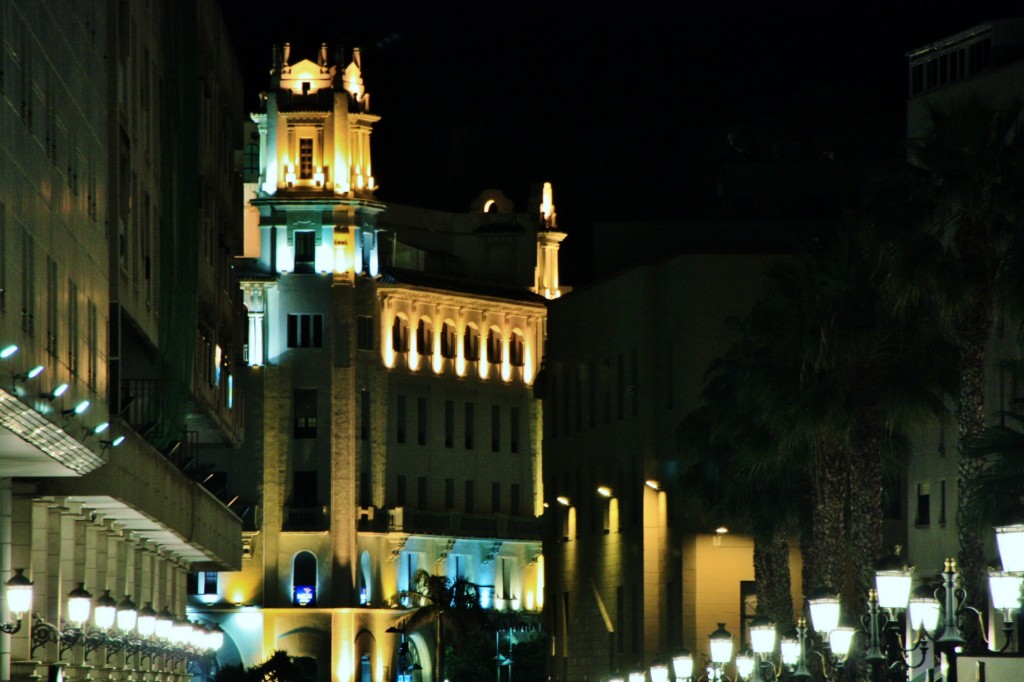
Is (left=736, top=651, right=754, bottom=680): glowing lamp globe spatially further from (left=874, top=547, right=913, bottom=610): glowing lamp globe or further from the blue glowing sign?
the blue glowing sign

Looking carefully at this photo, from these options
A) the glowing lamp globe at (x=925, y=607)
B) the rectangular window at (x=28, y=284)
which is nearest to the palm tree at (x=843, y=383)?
the glowing lamp globe at (x=925, y=607)

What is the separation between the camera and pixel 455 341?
12850 centimetres

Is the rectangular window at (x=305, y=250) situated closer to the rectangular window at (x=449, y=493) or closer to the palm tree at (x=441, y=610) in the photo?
the rectangular window at (x=449, y=493)

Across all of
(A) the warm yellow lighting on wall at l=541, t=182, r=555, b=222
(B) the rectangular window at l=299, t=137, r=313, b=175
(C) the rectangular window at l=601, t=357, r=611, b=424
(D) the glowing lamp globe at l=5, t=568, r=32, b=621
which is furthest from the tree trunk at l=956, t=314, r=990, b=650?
(A) the warm yellow lighting on wall at l=541, t=182, r=555, b=222

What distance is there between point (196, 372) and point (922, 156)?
26.0 metres

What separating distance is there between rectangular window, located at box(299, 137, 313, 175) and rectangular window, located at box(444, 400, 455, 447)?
15359mm

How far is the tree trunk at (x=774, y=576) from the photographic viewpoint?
2399 inches

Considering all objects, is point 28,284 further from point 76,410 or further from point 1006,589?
point 1006,589

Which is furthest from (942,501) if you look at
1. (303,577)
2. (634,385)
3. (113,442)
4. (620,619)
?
(303,577)

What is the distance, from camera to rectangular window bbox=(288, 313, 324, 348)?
120188mm

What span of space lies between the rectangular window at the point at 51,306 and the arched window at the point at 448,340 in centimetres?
9258

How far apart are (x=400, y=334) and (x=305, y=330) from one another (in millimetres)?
6504

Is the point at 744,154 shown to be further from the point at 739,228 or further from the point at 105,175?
the point at 105,175

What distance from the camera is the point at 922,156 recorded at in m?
42.8
